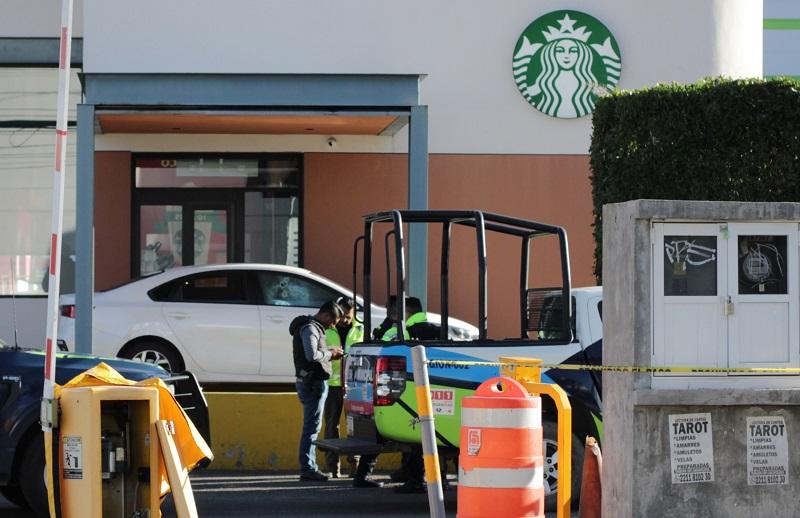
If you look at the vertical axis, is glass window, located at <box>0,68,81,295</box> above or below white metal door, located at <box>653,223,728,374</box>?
above

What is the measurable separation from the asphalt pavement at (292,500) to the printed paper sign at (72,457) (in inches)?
101

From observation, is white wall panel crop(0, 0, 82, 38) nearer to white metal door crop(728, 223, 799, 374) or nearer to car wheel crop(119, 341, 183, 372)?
car wheel crop(119, 341, 183, 372)

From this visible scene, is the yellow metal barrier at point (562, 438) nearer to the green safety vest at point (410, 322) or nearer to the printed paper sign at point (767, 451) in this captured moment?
the printed paper sign at point (767, 451)

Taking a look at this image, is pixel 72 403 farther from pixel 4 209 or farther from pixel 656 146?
pixel 4 209

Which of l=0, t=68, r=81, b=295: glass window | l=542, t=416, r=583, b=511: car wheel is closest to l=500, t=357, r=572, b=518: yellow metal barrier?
l=542, t=416, r=583, b=511: car wheel

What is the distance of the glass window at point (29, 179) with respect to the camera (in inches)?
743

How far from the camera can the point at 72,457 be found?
788 cm

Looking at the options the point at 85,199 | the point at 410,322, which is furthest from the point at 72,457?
the point at 85,199

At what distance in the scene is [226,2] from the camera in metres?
18.0

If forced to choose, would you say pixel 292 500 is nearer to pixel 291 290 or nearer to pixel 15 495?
pixel 15 495

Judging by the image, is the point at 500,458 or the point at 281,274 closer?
the point at 500,458

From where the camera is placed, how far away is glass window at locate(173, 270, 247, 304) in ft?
53.0

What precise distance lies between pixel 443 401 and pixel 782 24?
19.9 metres

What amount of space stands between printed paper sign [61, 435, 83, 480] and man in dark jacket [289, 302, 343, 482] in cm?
435
